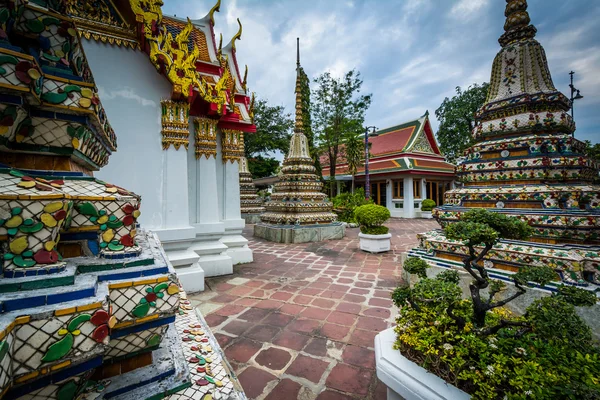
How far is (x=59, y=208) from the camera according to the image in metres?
0.88

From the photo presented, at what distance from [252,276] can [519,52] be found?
522cm

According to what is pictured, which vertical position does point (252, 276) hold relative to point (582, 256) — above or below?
below

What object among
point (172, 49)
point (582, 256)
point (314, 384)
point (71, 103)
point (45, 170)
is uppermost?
point (172, 49)

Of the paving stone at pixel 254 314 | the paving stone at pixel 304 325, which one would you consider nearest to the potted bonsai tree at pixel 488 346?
the paving stone at pixel 304 325

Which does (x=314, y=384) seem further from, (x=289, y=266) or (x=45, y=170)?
(x=289, y=266)

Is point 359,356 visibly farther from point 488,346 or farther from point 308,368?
point 488,346

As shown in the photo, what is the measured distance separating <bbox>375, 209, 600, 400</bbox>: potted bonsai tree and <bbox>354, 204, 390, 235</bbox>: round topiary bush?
460cm

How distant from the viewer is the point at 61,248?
1.07 metres

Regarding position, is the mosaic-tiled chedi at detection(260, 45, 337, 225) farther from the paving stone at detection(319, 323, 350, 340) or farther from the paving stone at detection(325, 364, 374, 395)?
the paving stone at detection(325, 364, 374, 395)

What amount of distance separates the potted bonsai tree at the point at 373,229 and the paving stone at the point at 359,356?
13.9 feet

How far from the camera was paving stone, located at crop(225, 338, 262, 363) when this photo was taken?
7.42 ft

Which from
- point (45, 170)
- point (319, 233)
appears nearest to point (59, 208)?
point (45, 170)

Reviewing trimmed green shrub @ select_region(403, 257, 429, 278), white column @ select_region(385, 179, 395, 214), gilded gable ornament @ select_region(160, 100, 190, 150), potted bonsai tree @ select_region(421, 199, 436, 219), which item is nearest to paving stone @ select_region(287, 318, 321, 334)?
trimmed green shrub @ select_region(403, 257, 429, 278)

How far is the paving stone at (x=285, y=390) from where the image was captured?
1822 millimetres
